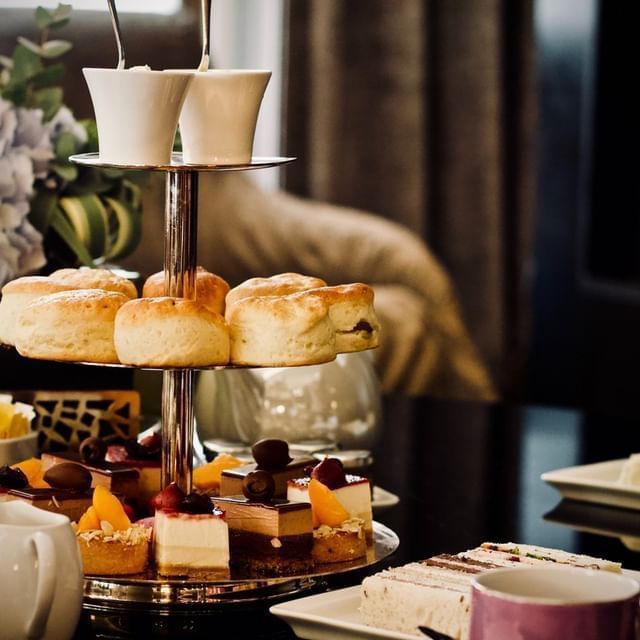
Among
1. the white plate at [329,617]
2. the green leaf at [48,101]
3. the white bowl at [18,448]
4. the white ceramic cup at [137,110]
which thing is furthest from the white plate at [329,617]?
the green leaf at [48,101]

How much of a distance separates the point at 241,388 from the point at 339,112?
235cm

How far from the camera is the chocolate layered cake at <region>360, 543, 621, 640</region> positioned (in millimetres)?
875

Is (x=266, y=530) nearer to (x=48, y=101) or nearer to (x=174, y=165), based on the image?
(x=174, y=165)

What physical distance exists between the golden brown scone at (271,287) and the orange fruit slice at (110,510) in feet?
0.60

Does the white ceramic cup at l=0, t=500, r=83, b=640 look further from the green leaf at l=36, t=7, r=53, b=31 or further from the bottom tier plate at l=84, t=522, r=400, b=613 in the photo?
the green leaf at l=36, t=7, r=53, b=31

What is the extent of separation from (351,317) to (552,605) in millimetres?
403

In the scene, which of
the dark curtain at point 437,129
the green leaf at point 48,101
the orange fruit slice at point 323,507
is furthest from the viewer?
the dark curtain at point 437,129

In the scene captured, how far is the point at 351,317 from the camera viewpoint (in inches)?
43.3

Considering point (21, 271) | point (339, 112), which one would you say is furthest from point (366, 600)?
point (339, 112)

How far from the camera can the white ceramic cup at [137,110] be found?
100cm

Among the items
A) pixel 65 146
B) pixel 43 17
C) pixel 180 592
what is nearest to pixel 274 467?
pixel 180 592

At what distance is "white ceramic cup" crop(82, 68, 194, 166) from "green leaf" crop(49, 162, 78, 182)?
47 cm

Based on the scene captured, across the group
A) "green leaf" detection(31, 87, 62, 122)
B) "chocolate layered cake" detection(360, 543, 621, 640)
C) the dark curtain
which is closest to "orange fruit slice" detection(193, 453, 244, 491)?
"chocolate layered cake" detection(360, 543, 621, 640)

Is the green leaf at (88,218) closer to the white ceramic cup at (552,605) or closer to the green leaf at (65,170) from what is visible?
the green leaf at (65,170)
